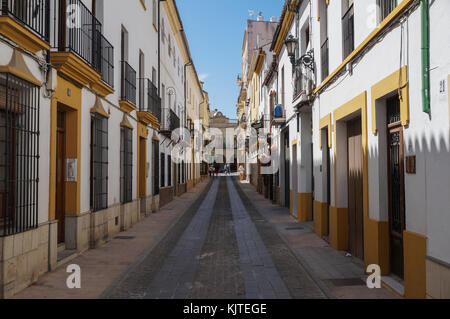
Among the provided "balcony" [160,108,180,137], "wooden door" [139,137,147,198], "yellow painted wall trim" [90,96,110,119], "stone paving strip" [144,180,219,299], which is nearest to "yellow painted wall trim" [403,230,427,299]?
Answer: "stone paving strip" [144,180,219,299]

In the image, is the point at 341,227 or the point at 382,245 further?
the point at 341,227

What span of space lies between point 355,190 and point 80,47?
19.7 ft

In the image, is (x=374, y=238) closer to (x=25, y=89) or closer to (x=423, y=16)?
(x=423, y=16)

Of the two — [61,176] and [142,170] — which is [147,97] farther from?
[61,176]

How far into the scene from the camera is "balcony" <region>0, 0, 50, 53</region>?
497 centimetres

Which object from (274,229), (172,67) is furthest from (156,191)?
(172,67)

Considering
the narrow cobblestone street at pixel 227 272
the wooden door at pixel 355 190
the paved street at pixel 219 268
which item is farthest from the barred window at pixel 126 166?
the wooden door at pixel 355 190

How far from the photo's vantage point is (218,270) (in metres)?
6.70

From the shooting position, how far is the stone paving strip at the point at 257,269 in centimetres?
549

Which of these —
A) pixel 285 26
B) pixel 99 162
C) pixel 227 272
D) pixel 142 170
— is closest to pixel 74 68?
pixel 99 162

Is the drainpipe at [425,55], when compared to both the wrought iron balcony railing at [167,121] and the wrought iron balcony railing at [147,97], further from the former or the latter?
the wrought iron balcony railing at [167,121]

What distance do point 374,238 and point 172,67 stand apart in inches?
663

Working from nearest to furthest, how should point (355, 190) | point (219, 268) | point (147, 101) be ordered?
point (219, 268) → point (355, 190) → point (147, 101)

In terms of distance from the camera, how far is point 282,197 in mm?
16703
